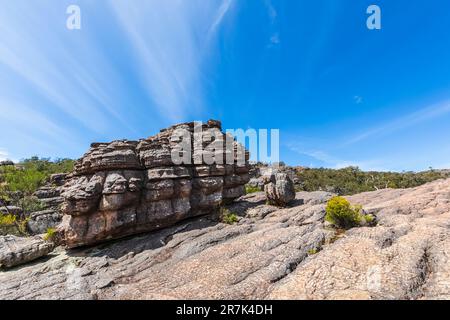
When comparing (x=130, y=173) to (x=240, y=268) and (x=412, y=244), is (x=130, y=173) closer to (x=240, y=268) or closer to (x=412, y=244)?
(x=240, y=268)

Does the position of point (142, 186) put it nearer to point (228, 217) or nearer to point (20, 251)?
point (228, 217)

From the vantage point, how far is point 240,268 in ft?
49.2

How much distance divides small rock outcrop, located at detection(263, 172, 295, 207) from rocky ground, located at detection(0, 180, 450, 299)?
3.99m

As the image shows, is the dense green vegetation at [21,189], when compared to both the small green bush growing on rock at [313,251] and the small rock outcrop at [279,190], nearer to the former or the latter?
the small rock outcrop at [279,190]

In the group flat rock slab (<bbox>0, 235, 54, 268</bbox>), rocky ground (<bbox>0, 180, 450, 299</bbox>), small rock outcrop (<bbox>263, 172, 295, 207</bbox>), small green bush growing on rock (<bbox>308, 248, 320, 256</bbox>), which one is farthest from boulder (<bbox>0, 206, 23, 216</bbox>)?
small green bush growing on rock (<bbox>308, 248, 320, 256</bbox>)

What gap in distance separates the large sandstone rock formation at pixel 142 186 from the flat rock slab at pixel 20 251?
2.14 m

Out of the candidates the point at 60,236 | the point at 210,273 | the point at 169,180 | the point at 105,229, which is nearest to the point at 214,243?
the point at 210,273

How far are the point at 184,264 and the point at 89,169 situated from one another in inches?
587

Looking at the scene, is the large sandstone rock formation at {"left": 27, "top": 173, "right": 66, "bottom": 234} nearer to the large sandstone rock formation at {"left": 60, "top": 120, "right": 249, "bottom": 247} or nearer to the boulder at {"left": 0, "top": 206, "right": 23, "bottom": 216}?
the boulder at {"left": 0, "top": 206, "right": 23, "bottom": 216}

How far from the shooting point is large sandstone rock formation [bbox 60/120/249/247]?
22.2 meters

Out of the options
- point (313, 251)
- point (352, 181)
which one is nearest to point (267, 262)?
point (313, 251)

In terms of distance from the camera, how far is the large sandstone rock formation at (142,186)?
72.8 feet

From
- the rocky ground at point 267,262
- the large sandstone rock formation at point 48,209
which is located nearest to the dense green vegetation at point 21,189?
the large sandstone rock formation at point 48,209

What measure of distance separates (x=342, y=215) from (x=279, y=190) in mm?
9497
